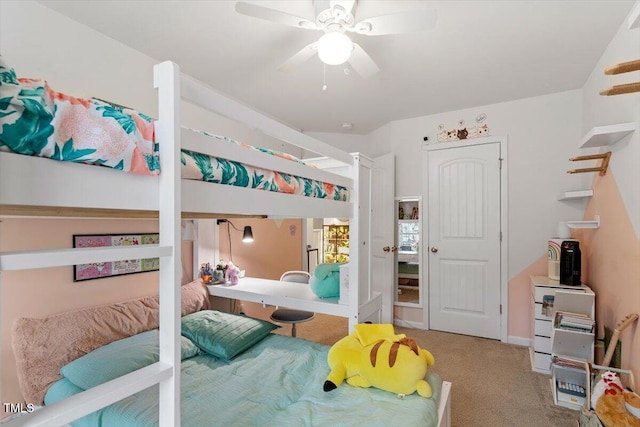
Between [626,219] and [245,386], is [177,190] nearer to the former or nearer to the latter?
[245,386]

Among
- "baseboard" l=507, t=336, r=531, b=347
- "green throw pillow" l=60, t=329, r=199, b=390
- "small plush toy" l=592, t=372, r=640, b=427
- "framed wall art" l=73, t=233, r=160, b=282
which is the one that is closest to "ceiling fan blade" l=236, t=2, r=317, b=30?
"framed wall art" l=73, t=233, r=160, b=282

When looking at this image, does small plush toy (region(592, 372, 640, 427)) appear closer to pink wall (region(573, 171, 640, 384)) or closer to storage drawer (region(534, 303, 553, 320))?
pink wall (region(573, 171, 640, 384))

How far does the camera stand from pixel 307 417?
131 centimetres

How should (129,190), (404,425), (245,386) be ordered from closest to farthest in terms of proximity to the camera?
(129,190) < (404,425) < (245,386)

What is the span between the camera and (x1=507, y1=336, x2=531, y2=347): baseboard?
3.17 m

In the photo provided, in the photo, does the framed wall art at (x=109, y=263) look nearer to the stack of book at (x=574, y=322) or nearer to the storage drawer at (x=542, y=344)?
the stack of book at (x=574, y=322)

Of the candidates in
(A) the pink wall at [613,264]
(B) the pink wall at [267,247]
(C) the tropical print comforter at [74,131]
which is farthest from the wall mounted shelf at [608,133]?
(B) the pink wall at [267,247]

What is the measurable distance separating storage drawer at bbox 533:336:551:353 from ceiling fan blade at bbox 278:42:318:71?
2.84 m

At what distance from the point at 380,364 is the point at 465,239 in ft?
8.14

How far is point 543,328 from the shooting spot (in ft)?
8.61

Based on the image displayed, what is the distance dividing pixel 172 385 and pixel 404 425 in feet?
2.91

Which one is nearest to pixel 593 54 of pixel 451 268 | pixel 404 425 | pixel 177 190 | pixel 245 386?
pixel 451 268

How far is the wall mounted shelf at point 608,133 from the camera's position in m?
1.87

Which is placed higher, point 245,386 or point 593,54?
point 593,54
